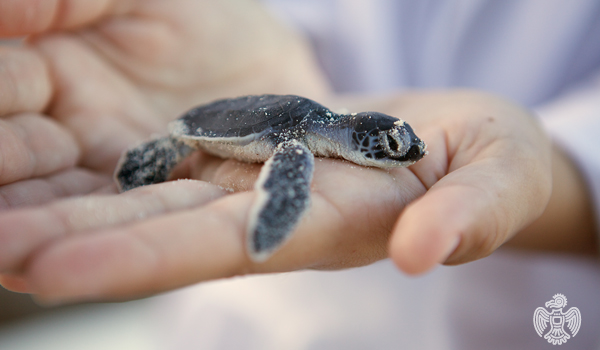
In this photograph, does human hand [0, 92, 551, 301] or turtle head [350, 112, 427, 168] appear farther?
turtle head [350, 112, 427, 168]

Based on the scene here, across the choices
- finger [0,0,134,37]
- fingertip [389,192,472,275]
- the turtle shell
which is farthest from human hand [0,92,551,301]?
finger [0,0,134,37]

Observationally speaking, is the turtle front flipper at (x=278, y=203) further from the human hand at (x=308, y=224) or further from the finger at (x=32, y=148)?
the finger at (x=32, y=148)

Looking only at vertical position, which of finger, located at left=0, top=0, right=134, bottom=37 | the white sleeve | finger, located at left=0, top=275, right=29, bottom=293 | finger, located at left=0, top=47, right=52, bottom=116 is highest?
the white sleeve

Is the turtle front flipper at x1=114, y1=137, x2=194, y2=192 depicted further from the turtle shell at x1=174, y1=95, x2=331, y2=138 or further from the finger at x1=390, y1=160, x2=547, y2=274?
the finger at x1=390, y1=160, x2=547, y2=274

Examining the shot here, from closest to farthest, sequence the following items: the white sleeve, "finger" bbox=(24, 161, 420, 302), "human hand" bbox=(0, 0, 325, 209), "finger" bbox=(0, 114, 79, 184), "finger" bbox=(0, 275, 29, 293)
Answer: "finger" bbox=(24, 161, 420, 302) → "finger" bbox=(0, 275, 29, 293) → "finger" bbox=(0, 114, 79, 184) → "human hand" bbox=(0, 0, 325, 209) → the white sleeve

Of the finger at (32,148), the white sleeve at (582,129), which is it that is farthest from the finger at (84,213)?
the white sleeve at (582,129)

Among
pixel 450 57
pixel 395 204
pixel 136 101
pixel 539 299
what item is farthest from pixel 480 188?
pixel 450 57
